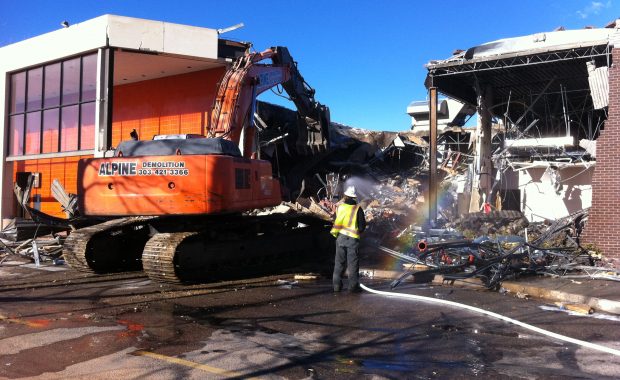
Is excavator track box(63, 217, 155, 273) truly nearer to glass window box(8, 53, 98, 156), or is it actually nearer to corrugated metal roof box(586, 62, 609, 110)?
glass window box(8, 53, 98, 156)

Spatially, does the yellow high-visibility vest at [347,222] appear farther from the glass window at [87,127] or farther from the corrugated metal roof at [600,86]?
the glass window at [87,127]

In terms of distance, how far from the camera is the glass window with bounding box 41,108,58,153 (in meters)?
18.5

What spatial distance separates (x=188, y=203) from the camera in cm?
909

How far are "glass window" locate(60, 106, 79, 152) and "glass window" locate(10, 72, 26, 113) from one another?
263 cm

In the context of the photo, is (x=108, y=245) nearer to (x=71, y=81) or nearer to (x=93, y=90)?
(x=93, y=90)

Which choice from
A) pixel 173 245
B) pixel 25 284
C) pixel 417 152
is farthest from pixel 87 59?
pixel 417 152

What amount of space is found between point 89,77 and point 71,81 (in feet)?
3.75

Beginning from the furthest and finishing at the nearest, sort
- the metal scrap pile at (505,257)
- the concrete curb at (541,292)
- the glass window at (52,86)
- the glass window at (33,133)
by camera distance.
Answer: the glass window at (33,133) → the glass window at (52,86) → the metal scrap pile at (505,257) → the concrete curb at (541,292)

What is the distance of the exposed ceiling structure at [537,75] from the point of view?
1373 cm

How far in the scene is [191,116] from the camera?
62.8ft

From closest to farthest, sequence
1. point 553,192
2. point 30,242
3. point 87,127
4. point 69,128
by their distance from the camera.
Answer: point 30,242, point 87,127, point 553,192, point 69,128

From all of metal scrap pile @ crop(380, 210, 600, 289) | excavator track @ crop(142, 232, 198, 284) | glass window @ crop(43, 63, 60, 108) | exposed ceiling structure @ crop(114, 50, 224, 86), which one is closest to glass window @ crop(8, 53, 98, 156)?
glass window @ crop(43, 63, 60, 108)

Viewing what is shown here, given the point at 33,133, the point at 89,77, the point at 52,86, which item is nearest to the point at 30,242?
the point at 89,77

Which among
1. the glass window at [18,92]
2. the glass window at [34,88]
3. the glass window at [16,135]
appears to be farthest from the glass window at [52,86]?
the glass window at [16,135]
